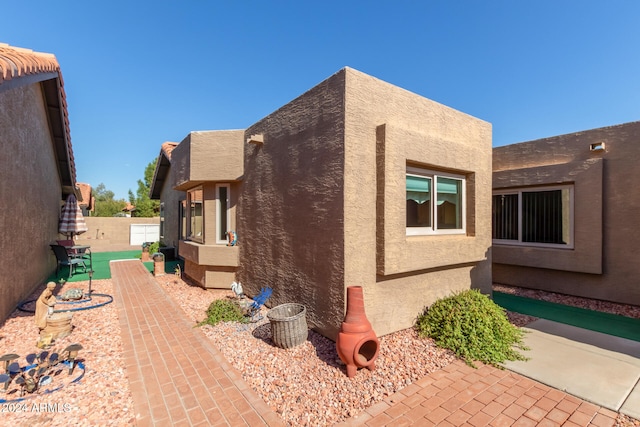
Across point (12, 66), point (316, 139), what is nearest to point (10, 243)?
point (12, 66)

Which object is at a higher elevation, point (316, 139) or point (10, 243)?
point (316, 139)

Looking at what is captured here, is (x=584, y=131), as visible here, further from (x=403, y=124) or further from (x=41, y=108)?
(x=41, y=108)

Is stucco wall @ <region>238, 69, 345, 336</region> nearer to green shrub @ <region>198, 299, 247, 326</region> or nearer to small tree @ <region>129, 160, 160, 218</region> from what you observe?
green shrub @ <region>198, 299, 247, 326</region>

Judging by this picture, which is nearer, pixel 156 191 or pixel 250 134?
pixel 250 134

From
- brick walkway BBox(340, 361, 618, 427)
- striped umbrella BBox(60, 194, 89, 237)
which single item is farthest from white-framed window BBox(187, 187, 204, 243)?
brick walkway BBox(340, 361, 618, 427)

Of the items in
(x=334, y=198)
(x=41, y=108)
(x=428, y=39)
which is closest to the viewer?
(x=334, y=198)

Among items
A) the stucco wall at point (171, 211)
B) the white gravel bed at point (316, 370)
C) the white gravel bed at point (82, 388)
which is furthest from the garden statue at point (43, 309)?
the stucco wall at point (171, 211)

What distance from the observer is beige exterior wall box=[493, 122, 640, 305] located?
26.2 feet

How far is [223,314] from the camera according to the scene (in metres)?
6.91

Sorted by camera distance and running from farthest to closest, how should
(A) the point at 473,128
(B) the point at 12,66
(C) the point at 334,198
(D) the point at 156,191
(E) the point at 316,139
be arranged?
(D) the point at 156,191 → (A) the point at 473,128 → (E) the point at 316,139 → (C) the point at 334,198 → (B) the point at 12,66

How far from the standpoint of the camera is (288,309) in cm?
622

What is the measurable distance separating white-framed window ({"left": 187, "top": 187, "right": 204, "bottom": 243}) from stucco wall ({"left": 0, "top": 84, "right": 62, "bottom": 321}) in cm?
491

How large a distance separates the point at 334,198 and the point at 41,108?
12.6m

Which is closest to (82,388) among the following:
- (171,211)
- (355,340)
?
(355,340)
